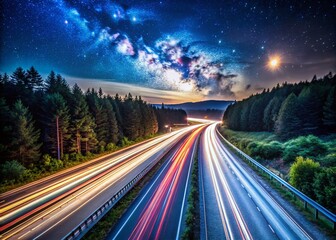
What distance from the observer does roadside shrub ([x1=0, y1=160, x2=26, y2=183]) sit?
2288cm

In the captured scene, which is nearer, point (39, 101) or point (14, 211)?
point (14, 211)

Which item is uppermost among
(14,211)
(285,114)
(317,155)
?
(285,114)

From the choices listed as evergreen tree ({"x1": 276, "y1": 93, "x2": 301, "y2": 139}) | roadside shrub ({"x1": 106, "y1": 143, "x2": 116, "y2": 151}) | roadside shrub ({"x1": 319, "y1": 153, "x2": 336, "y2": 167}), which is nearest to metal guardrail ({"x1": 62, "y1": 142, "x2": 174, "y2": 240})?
roadside shrub ({"x1": 319, "y1": 153, "x2": 336, "y2": 167})

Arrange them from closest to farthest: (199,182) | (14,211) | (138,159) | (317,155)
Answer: (14,211) → (199,182) → (317,155) → (138,159)

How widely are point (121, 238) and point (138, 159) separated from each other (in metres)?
25.0

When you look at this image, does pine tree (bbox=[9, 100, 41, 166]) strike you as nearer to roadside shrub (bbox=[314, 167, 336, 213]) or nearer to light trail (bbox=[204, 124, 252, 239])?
light trail (bbox=[204, 124, 252, 239])

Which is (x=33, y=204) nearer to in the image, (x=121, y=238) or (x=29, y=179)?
(x=29, y=179)

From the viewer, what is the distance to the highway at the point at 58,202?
14.3 m

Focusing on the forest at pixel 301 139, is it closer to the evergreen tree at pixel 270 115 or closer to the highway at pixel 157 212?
the evergreen tree at pixel 270 115

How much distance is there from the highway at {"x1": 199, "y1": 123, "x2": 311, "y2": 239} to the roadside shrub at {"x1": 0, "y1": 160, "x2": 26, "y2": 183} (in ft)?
79.4

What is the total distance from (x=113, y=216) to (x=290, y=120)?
52.4 m

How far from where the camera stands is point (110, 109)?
5188cm

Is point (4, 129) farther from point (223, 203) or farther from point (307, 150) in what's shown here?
point (307, 150)

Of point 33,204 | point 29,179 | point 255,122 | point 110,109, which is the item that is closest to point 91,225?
point 33,204
